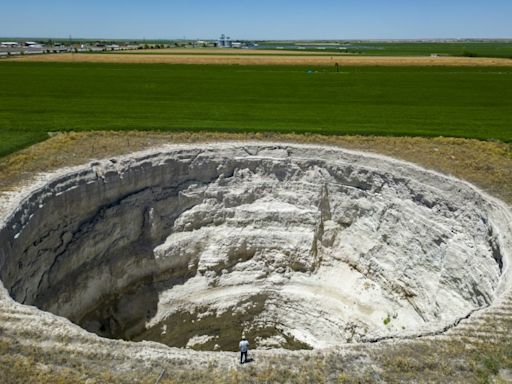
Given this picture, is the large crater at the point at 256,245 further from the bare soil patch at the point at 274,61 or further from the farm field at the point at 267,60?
the bare soil patch at the point at 274,61

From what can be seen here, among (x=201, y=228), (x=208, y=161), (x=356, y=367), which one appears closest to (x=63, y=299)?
(x=201, y=228)

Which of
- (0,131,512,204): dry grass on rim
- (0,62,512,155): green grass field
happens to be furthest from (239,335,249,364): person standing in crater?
(0,62,512,155): green grass field

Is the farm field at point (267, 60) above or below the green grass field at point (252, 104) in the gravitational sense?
below

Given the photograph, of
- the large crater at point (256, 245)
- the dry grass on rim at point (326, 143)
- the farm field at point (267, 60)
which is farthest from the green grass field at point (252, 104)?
the farm field at point (267, 60)

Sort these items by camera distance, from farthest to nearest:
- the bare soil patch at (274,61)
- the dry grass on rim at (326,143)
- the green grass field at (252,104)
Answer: the bare soil patch at (274,61)
the green grass field at (252,104)
the dry grass on rim at (326,143)

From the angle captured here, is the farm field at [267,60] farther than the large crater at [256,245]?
Yes

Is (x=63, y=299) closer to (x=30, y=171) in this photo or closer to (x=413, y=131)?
(x=30, y=171)
